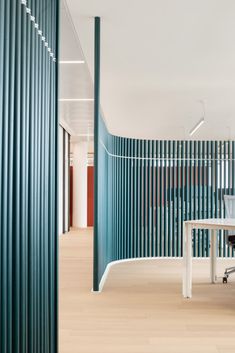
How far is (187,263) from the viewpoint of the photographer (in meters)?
5.87

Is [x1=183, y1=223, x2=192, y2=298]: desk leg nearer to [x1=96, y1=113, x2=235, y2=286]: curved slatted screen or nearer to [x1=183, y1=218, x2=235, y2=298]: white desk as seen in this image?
[x1=183, y1=218, x2=235, y2=298]: white desk

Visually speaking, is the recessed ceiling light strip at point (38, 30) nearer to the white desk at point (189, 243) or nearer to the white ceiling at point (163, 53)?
the white ceiling at point (163, 53)

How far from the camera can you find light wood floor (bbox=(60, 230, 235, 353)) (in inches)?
154

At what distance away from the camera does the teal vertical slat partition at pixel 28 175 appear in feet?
6.74

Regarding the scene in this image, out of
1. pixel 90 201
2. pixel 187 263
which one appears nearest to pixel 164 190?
pixel 187 263

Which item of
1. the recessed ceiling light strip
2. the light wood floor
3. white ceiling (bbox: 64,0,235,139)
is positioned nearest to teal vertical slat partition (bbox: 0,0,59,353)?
the recessed ceiling light strip

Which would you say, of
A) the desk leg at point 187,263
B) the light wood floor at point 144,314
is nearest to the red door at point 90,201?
the light wood floor at point 144,314

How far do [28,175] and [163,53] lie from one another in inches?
197

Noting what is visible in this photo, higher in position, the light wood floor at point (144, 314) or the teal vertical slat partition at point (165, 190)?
the teal vertical slat partition at point (165, 190)

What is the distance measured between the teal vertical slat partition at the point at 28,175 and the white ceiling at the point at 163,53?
A: 2560 millimetres

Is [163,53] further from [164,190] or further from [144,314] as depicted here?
[144,314]

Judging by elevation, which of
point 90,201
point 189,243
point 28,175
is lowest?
point 90,201

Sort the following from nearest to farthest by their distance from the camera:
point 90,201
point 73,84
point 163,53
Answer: point 163,53
point 73,84
point 90,201

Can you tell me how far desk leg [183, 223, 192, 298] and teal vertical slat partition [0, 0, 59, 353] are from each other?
2.93 m
